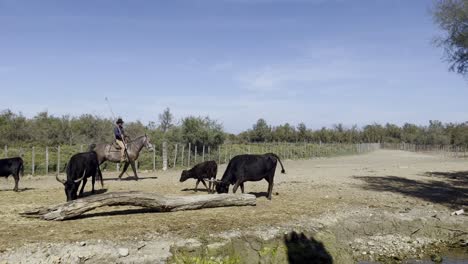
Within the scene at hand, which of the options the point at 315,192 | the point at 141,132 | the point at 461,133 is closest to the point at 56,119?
the point at 141,132

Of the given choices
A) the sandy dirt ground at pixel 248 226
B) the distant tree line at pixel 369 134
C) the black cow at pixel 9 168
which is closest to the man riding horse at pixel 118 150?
the sandy dirt ground at pixel 248 226

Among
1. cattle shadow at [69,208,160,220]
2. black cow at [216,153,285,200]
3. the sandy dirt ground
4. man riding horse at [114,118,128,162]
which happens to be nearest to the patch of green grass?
the sandy dirt ground

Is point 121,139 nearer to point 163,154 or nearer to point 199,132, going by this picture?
point 163,154

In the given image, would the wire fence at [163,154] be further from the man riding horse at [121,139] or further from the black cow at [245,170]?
the black cow at [245,170]

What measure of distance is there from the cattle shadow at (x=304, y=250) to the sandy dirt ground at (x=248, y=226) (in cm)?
17

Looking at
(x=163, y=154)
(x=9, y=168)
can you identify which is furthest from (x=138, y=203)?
(x=163, y=154)

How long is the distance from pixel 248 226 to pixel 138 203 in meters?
2.80

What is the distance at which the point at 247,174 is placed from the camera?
13.7 m

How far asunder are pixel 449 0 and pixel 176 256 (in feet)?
64.7

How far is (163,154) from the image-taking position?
29312 mm

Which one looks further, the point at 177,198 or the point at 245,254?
the point at 177,198

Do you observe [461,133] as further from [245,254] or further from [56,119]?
[245,254]

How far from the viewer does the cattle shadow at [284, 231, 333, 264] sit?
9.61 meters

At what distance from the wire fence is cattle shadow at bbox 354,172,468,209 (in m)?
14.1
